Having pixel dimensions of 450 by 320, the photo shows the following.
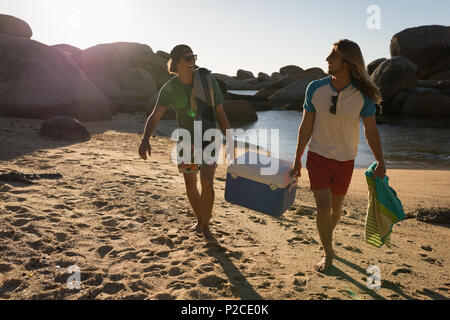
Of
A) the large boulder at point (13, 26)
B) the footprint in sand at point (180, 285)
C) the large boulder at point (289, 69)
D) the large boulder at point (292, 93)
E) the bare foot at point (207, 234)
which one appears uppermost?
the large boulder at point (289, 69)

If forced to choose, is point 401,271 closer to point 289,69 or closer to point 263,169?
point 263,169

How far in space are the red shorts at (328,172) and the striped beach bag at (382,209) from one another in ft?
0.85

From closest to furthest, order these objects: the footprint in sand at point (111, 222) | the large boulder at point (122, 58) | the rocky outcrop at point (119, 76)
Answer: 1. the footprint in sand at point (111, 222)
2. the rocky outcrop at point (119, 76)
3. the large boulder at point (122, 58)

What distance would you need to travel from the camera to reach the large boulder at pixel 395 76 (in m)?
27.3

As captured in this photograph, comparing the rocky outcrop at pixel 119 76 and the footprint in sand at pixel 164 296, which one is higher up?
the rocky outcrop at pixel 119 76

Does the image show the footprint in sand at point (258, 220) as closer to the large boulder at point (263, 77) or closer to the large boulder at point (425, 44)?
the large boulder at point (425, 44)

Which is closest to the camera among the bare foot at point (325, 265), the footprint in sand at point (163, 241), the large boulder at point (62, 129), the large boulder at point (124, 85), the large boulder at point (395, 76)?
the bare foot at point (325, 265)

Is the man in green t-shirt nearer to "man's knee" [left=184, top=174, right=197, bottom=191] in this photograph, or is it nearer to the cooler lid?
"man's knee" [left=184, top=174, right=197, bottom=191]

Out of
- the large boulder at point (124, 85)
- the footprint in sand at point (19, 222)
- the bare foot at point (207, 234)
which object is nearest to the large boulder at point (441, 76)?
the large boulder at point (124, 85)

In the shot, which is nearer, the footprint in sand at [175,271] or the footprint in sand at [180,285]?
the footprint in sand at [180,285]

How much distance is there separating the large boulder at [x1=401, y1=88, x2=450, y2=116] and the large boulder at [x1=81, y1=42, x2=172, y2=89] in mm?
18387

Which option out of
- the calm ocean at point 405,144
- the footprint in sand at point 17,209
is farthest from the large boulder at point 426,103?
the footprint in sand at point 17,209

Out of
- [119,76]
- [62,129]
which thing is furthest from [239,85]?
[62,129]
